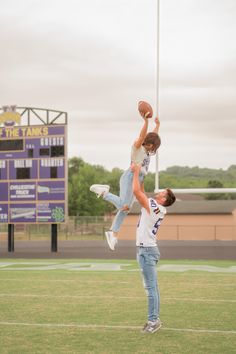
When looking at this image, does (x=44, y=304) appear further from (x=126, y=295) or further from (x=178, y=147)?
(x=178, y=147)

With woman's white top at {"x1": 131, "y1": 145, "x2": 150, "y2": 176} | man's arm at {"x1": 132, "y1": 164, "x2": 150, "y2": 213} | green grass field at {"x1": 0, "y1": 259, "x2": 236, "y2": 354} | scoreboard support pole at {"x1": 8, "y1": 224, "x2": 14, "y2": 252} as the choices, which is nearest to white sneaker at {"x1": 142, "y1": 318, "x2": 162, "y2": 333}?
green grass field at {"x1": 0, "y1": 259, "x2": 236, "y2": 354}

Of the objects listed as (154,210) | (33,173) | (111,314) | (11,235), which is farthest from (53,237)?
(154,210)

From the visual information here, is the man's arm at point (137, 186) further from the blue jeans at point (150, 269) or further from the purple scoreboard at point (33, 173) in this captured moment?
the purple scoreboard at point (33, 173)

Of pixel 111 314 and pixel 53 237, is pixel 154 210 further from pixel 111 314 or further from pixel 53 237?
pixel 53 237

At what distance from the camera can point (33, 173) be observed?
24.6m

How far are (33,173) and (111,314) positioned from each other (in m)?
15.9

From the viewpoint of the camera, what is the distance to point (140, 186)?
7.01 metres

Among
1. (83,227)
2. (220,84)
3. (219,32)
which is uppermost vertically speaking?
(219,32)

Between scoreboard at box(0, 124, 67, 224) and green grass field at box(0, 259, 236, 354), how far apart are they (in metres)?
9.57

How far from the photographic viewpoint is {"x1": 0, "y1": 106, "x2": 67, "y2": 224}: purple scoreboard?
24234mm

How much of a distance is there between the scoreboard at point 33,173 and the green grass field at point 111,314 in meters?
9.57

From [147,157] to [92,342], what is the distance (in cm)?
198

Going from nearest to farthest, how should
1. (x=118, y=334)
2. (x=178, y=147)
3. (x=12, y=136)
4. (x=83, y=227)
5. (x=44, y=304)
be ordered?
(x=118, y=334)
(x=44, y=304)
(x=178, y=147)
(x=12, y=136)
(x=83, y=227)

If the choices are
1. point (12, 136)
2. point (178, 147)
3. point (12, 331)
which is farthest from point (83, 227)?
point (12, 331)
